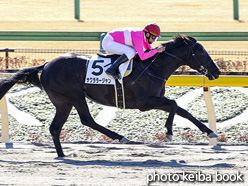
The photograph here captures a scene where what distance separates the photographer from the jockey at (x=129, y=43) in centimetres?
798

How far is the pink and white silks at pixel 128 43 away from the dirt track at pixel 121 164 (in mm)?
1264

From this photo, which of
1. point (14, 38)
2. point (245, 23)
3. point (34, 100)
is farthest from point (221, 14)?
point (34, 100)

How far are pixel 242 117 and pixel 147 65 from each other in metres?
2.03

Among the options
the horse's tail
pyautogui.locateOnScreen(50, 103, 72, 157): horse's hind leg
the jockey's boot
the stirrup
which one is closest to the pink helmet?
the jockey's boot

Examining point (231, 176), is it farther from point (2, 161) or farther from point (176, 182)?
point (2, 161)

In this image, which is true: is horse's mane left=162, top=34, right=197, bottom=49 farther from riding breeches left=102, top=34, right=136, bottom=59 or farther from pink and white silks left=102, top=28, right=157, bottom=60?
riding breeches left=102, top=34, right=136, bottom=59

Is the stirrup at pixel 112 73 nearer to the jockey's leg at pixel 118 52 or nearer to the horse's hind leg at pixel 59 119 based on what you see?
the jockey's leg at pixel 118 52

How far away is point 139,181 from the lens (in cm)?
620

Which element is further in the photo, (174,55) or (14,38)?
(14,38)

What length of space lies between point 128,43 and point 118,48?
0.15 metres

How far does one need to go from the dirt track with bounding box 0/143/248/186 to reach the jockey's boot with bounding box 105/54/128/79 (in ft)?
3.25

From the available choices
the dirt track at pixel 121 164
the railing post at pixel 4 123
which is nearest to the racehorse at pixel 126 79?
the dirt track at pixel 121 164

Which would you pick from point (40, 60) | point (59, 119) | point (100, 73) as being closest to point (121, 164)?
point (59, 119)

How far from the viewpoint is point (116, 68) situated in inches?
314
